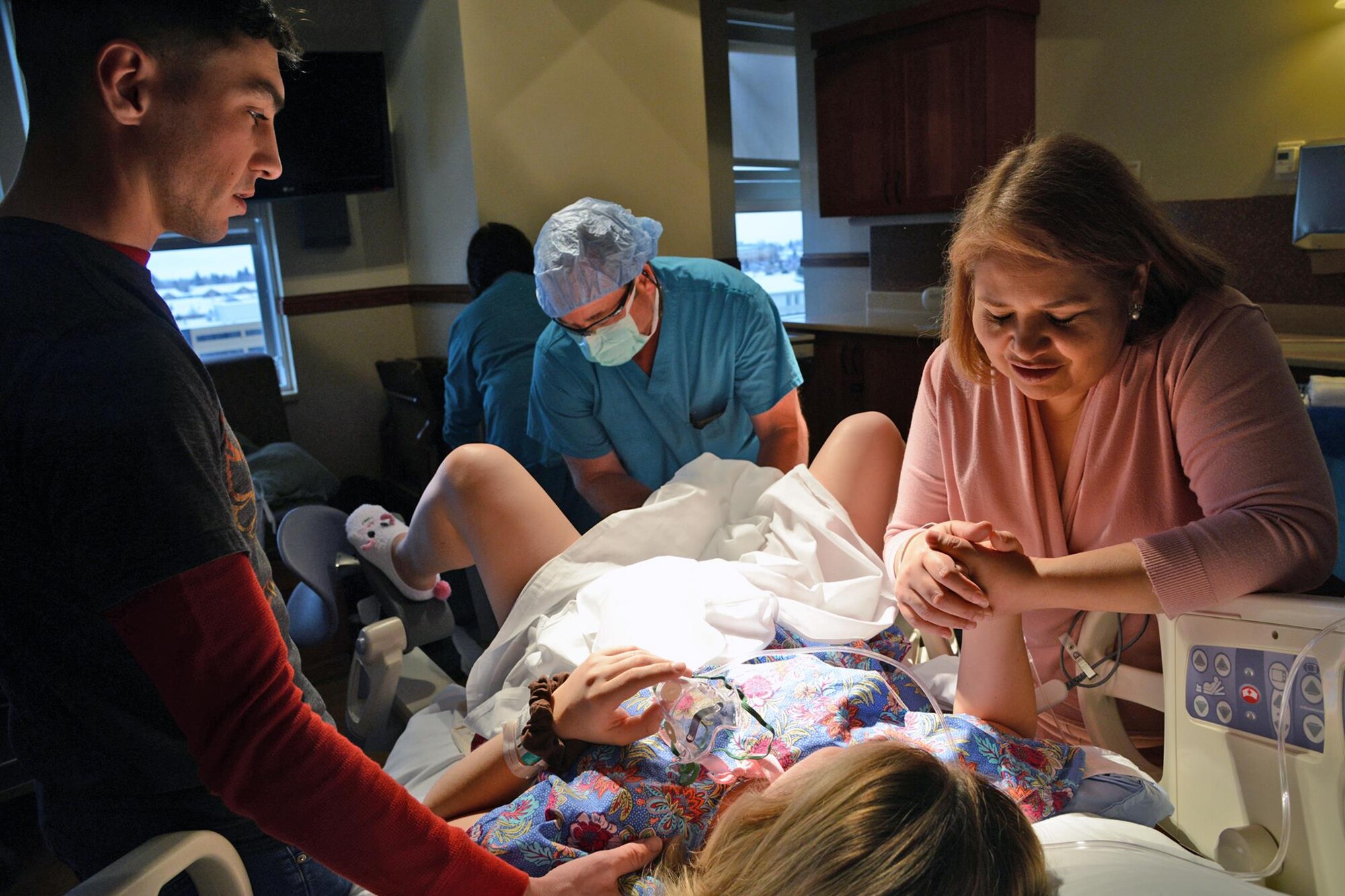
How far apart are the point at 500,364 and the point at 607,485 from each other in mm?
845

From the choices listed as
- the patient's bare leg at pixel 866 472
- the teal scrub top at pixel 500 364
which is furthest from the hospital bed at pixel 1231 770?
the teal scrub top at pixel 500 364

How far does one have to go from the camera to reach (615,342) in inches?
79.0

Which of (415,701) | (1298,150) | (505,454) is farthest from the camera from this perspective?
(1298,150)

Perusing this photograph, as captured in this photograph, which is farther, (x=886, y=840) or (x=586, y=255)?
(x=586, y=255)

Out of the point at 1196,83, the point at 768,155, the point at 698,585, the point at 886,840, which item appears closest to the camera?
the point at 886,840

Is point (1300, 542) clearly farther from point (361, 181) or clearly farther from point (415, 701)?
point (361, 181)

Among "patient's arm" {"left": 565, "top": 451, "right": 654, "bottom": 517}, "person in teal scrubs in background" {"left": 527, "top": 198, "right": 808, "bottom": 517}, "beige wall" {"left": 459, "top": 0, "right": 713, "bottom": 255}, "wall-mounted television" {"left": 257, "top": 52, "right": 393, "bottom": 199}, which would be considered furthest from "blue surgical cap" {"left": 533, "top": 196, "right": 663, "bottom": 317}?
"wall-mounted television" {"left": 257, "top": 52, "right": 393, "bottom": 199}

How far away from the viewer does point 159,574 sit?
2.19 ft

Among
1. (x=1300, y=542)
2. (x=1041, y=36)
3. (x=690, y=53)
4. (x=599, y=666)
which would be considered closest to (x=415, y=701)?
(x=599, y=666)

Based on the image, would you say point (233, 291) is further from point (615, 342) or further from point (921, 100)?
point (921, 100)

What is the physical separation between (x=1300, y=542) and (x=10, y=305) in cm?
123

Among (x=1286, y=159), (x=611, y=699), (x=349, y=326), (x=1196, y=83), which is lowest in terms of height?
(x=611, y=699)

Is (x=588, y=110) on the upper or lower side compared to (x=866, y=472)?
upper

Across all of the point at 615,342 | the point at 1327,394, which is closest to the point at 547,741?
the point at 615,342
